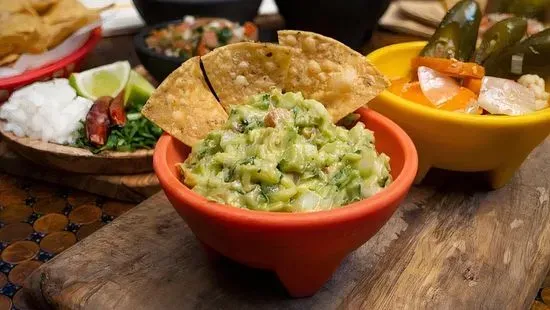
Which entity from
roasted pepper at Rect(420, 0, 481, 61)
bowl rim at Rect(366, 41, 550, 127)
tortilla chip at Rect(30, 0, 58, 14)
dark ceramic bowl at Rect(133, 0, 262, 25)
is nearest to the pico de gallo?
dark ceramic bowl at Rect(133, 0, 262, 25)

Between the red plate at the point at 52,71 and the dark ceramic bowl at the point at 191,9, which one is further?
the dark ceramic bowl at the point at 191,9

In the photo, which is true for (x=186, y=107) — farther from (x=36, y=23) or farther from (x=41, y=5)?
(x=41, y=5)

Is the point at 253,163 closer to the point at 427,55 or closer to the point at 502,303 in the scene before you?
the point at 502,303

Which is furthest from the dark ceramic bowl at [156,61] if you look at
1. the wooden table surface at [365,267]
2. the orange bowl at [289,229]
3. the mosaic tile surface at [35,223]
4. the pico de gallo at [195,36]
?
the orange bowl at [289,229]

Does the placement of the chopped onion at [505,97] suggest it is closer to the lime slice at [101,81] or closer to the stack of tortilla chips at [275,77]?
the stack of tortilla chips at [275,77]

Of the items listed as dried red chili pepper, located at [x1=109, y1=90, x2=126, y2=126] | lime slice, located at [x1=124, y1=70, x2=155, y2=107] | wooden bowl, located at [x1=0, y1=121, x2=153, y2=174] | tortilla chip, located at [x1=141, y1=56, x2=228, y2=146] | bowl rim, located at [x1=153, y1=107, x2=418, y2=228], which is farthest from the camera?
lime slice, located at [x1=124, y1=70, x2=155, y2=107]

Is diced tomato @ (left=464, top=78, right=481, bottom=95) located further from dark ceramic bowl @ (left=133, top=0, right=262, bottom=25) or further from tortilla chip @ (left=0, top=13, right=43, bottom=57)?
tortilla chip @ (left=0, top=13, right=43, bottom=57)
